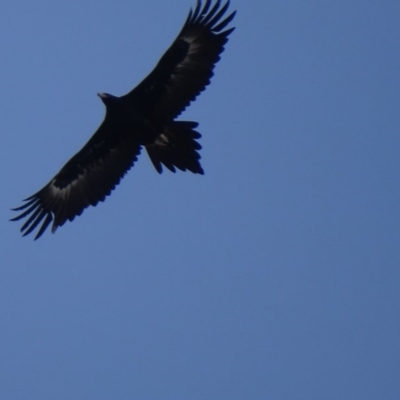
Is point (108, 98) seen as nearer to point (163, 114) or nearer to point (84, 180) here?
point (163, 114)

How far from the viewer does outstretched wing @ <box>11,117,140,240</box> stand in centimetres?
2086

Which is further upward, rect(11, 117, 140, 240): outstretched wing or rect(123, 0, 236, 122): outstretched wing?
rect(123, 0, 236, 122): outstretched wing

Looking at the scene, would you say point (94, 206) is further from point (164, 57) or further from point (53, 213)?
point (164, 57)

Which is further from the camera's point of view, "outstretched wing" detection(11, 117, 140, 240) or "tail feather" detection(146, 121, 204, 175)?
"outstretched wing" detection(11, 117, 140, 240)

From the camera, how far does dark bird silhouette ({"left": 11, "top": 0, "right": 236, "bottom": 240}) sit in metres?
19.4

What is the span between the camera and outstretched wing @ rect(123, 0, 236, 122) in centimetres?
1970

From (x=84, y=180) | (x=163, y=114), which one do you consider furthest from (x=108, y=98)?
(x=84, y=180)

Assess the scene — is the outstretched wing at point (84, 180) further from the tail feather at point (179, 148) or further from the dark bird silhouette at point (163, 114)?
the tail feather at point (179, 148)

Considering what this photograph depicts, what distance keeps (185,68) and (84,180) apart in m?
2.75

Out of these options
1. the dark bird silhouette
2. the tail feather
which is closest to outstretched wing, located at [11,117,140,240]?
the dark bird silhouette

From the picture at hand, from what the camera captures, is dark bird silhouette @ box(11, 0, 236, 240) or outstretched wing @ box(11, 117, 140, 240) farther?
outstretched wing @ box(11, 117, 140, 240)

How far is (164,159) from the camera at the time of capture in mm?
19422

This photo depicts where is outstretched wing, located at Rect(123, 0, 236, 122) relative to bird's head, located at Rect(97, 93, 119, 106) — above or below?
above

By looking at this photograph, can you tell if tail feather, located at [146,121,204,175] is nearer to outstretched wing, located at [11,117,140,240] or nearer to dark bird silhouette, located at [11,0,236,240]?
dark bird silhouette, located at [11,0,236,240]
